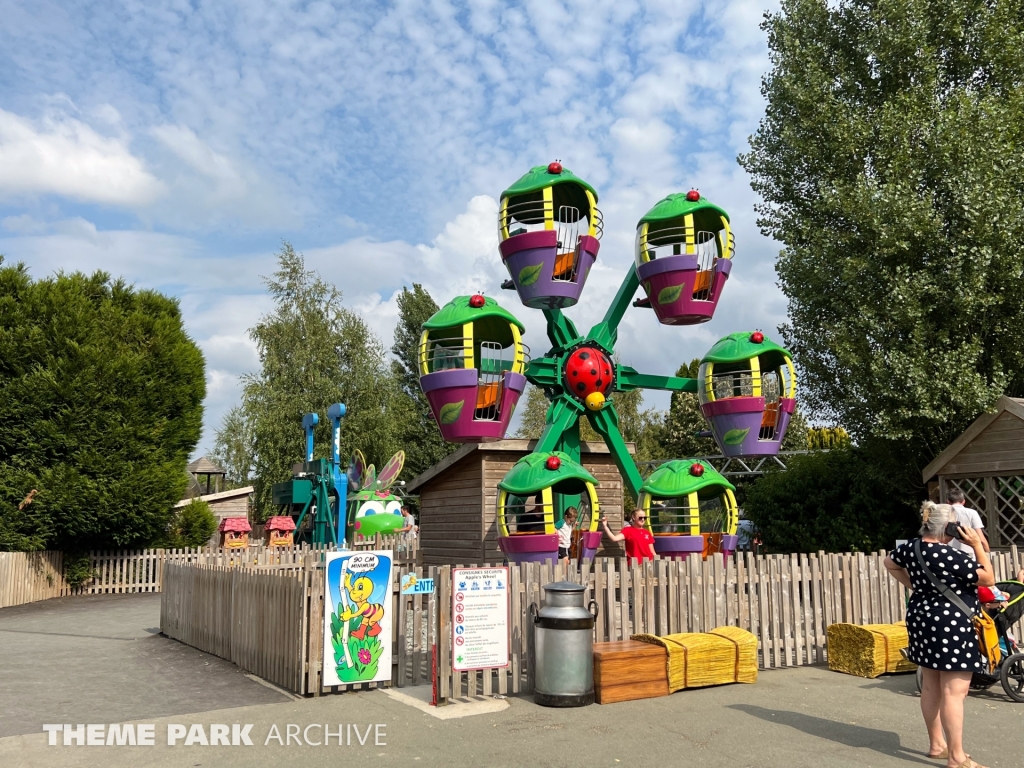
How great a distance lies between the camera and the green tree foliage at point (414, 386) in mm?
47125

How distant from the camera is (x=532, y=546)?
11391mm

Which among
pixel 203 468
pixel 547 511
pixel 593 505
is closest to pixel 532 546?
pixel 547 511

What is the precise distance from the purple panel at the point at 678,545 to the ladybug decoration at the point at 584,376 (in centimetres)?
296

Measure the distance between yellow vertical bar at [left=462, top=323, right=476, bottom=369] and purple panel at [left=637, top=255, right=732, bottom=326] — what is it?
3397mm

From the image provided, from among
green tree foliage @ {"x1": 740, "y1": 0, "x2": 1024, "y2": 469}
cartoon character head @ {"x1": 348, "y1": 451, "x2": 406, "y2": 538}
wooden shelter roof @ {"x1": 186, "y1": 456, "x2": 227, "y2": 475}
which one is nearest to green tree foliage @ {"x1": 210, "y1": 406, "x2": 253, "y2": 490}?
wooden shelter roof @ {"x1": 186, "y1": 456, "x2": 227, "y2": 475}

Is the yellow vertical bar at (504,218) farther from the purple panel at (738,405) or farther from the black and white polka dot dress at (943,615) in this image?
the black and white polka dot dress at (943,615)

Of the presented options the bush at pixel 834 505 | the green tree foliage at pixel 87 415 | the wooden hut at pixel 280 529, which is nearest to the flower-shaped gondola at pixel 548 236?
the bush at pixel 834 505

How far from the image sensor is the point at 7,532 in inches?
778

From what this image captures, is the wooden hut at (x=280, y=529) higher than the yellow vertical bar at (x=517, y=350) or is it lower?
lower

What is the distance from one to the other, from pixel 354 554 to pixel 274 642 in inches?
63.1

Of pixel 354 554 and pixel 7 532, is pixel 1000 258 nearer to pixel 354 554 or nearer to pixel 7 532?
pixel 354 554

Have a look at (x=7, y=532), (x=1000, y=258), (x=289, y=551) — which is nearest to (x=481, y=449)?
(x=289, y=551)

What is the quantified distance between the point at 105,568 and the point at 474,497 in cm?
1213

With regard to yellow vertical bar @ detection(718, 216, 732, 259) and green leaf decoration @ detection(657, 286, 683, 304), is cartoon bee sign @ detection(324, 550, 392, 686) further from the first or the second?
yellow vertical bar @ detection(718, 216, 732, 259)
